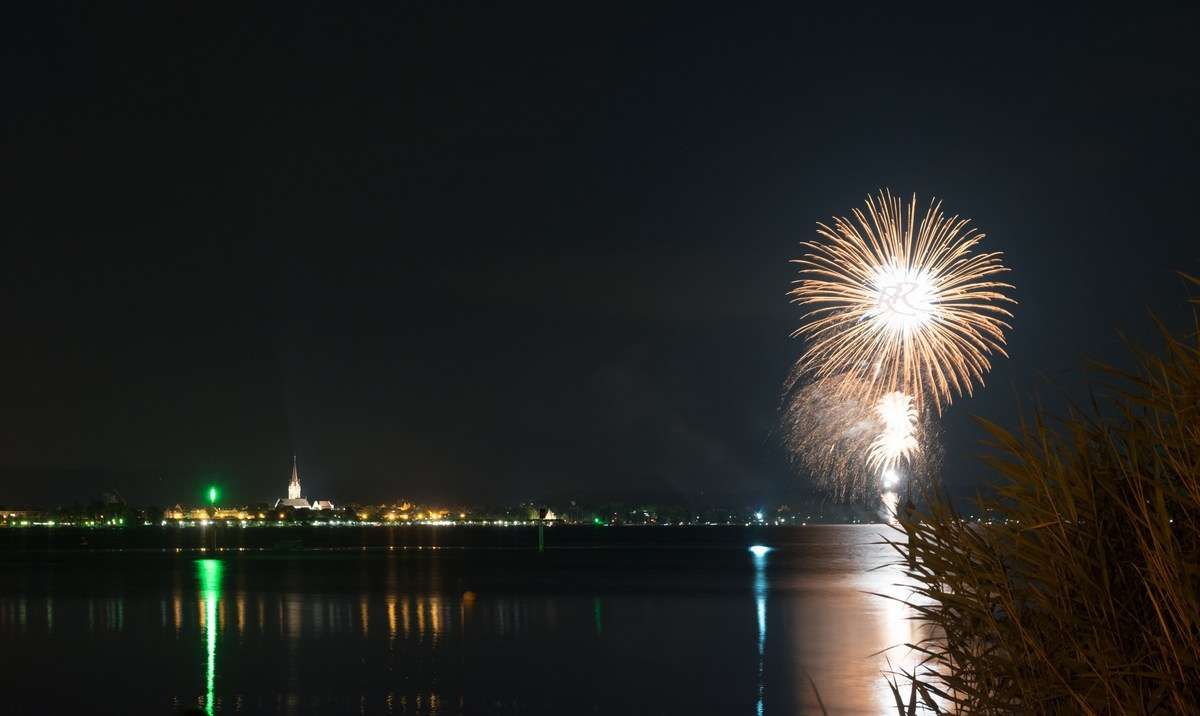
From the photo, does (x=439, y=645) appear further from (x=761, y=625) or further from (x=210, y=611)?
(x=210, y=611)

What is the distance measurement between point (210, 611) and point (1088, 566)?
4981cm

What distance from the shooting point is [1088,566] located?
6.30 metres

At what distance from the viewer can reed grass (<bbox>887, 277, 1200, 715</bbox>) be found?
19.3 ft

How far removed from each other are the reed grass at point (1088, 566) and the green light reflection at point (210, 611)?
21.8 m

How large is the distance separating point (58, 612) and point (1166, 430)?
5346cm

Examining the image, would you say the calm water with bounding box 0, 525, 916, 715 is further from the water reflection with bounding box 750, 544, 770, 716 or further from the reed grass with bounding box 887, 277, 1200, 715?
the reed grass with bounding box 887, 277, 1200, 715

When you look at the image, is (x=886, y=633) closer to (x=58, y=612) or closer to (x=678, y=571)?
(x=58, y=612)

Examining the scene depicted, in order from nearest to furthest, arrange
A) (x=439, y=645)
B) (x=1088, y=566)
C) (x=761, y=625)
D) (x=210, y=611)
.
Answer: (x=1088, y=566), (x=439, y=645), (x=761, y=625), (x=210, y=611)

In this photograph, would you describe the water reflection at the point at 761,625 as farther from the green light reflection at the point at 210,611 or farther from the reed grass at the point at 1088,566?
the reed grass at the point at 1088,566

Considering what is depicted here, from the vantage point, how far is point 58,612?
52375 millimetres

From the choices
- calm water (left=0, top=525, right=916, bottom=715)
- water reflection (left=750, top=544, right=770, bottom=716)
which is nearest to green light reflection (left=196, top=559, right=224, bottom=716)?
calm water (left=0, top=525, right=916, bottom=715)

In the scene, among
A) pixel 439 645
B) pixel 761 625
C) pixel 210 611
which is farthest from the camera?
pixel 210 611

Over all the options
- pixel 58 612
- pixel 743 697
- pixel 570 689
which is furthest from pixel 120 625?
pixel 743 697

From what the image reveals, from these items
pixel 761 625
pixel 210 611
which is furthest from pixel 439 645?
pixel 210 611
